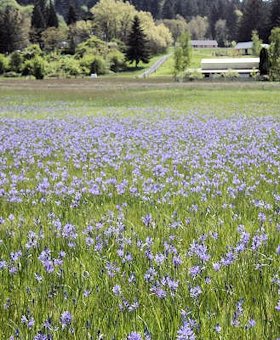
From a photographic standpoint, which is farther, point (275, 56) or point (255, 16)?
point (255, 16)

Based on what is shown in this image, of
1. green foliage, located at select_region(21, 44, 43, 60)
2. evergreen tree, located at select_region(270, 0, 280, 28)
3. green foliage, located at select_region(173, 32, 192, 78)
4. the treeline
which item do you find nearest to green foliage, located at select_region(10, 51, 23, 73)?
the treeline

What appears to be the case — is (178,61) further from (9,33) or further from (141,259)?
(141,259)

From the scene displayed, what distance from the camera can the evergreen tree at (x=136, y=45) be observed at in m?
119

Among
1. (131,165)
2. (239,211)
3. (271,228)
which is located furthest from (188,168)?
(271,228)

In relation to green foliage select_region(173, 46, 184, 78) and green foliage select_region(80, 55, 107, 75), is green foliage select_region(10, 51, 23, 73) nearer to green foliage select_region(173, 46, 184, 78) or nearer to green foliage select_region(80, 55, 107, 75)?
green foliage select_region(80, 55, 107, 75)

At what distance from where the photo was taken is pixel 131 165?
9.23 metres

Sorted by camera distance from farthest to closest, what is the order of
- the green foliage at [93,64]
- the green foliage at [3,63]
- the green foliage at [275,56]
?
the green foliage at [3,63] < the green foliage at [93,64] < the green foliage at [275,56]

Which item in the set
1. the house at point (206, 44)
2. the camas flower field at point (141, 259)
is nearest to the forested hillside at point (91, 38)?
the house at point (206, 44)

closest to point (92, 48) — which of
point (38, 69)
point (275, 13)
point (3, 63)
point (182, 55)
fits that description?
point (3, 63)

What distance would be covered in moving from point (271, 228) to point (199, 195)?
5.64 feet

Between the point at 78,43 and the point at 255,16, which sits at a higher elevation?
the point at 255,16

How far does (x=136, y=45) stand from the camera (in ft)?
395

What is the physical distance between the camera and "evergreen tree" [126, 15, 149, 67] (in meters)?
119

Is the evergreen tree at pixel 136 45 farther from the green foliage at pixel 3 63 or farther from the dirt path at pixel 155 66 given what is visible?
the green foliage at pixel 3 63
